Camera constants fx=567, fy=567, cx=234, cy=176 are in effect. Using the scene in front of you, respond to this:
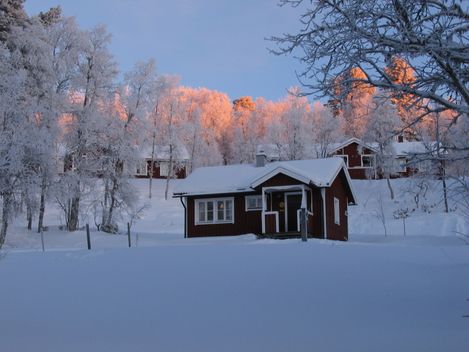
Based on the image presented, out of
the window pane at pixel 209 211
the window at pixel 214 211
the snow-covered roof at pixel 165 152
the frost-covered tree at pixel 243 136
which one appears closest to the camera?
the window at pixel 214 211

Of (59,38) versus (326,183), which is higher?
(59,38)

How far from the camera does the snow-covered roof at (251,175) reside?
2605 centimetres

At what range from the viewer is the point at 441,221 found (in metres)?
37.2

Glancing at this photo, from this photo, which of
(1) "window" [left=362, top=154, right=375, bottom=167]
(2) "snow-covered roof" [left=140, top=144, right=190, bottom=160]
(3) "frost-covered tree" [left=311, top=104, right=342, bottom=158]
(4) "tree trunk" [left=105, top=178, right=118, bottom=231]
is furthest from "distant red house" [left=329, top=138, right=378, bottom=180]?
(4) "tree trunk" [left=105, top=178, right=118, bottom=231]

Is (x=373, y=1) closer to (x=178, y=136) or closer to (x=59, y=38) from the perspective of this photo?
(x=59, y=38)

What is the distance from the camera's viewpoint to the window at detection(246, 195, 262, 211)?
1112 inches

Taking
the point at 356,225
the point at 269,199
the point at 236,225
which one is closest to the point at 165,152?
the point at 356,225

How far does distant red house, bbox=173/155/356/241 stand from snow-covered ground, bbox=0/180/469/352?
11499 millimetres

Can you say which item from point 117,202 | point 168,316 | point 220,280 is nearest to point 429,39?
point 168,316

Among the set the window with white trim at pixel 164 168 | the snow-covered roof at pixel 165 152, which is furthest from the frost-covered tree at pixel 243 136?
the window with white trim at pixel 164 168

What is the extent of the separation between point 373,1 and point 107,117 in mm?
30324

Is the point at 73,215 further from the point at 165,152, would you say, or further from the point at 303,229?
the point at 165,152

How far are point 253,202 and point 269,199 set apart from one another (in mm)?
994

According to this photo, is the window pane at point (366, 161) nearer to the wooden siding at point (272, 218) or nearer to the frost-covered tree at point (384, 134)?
the frost-covered tree at point (384, 134)
